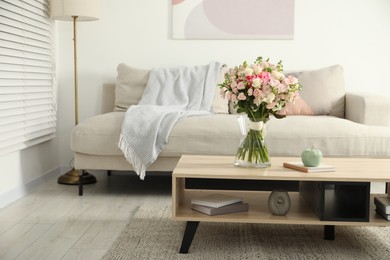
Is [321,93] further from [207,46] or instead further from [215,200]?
[215,200]

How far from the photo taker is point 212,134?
11.5 feet

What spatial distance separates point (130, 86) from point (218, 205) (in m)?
2.05

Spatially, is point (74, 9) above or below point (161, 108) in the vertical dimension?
above

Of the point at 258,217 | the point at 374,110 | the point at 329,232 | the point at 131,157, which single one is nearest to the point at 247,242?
the point at 258,217

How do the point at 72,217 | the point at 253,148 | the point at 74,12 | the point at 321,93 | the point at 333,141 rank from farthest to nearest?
the point at 321,93
the point at 74,12
the point at 333,141
the point at 72,217
the point at 253,148

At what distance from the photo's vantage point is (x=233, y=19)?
176 inches

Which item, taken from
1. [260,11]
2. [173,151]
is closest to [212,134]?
[173,151]

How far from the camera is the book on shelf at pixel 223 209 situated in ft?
8.04

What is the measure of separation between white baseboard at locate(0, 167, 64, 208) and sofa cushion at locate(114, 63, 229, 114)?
0.71 metres

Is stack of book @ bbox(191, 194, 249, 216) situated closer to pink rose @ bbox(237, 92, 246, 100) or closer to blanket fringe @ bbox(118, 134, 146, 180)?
pink rose @ bbox(237, 92, 246, 100)

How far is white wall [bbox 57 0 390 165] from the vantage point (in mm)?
4488

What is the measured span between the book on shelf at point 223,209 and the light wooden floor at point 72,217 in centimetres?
46

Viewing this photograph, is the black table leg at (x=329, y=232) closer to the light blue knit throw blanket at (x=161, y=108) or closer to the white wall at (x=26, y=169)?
the light blue knit throw blanket at (x=161, y=108)

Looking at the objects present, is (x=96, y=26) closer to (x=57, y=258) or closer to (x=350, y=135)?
(x=350, y=135)
